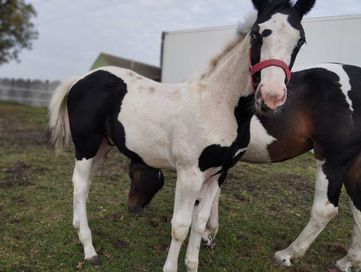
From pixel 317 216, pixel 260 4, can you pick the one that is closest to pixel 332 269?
pixel 317 216

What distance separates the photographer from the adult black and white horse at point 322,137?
3.51 meters

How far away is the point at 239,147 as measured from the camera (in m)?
2.92

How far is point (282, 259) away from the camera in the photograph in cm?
379

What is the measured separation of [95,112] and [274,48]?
1761 mm

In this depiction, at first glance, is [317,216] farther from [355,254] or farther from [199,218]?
[199,218]

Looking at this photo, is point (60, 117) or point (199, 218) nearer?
point (199, 218)

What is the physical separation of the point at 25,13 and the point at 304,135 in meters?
21.8

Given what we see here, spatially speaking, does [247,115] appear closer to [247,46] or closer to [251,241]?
[247,46]

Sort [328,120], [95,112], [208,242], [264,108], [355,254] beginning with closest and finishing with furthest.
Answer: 1. [264,108]
2. [95,112]
3. [328,120]
4. [355,254]
5. [208,242]

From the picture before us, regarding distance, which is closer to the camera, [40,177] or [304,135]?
[304,135]

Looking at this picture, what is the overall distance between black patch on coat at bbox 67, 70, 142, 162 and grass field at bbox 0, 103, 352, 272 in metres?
0.72

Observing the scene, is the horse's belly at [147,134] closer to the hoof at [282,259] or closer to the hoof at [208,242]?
the hoof at [208,242]

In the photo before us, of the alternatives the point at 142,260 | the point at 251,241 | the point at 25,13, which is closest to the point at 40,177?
the point at 142,260

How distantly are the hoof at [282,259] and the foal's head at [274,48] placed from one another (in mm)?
2002
